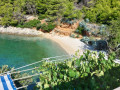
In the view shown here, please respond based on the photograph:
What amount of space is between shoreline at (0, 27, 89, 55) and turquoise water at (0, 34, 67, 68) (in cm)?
88

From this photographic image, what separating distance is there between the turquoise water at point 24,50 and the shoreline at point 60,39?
88cm

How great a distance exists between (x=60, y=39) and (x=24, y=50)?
5868 millimetres

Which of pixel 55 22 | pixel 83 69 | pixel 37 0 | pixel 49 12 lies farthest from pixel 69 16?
pixel 83 69

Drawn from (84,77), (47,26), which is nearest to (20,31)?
(47,26)

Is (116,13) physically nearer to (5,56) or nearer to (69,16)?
(69,16)

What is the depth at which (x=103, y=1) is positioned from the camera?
22.9 m

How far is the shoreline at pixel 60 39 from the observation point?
15.9 meters

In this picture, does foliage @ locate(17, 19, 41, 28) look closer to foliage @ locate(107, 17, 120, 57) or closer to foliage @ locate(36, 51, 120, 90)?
foliage @ locate(107, 17, 120, 57)

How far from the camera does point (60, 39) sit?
64.6 feet

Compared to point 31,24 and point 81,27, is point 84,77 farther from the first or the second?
point 31,24

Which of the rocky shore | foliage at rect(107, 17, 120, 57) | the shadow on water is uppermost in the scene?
the shadow on water

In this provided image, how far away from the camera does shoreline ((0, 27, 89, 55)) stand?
52.0 feet

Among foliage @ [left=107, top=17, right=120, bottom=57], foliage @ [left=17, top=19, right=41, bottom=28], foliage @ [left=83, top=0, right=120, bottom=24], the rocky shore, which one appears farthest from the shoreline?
foliage @ [left=83, top=0, right=120, bottom=24]

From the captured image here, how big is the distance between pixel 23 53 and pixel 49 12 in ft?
38.4
